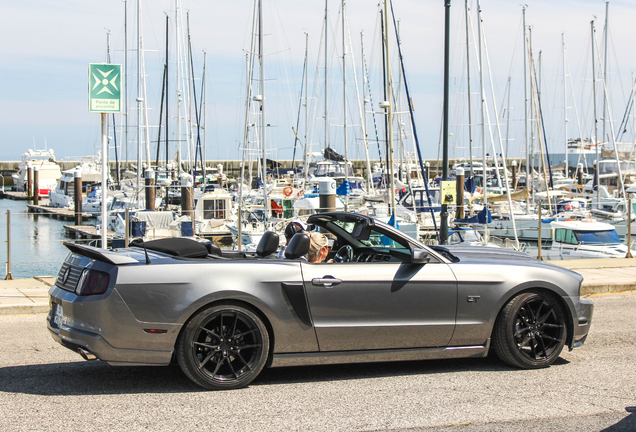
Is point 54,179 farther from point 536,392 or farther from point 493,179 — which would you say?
point 536,392

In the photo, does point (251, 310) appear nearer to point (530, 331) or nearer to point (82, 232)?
point (530, 331)

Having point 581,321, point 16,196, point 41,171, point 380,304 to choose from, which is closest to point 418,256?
point 380,304

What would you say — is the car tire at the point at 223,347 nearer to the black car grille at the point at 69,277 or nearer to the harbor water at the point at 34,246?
the black car grille at the point at 69,277

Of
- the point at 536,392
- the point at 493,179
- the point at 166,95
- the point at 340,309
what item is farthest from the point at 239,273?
the point at 493,179

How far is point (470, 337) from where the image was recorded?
6.12m

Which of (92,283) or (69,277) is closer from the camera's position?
(92,283)

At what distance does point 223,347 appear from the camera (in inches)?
217

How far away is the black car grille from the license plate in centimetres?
18

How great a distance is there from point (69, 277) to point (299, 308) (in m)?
1.98

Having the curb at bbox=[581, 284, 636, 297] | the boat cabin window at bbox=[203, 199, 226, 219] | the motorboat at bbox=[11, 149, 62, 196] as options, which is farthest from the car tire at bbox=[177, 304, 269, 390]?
the motorboat at bbox=[11, 149, 62, 196]

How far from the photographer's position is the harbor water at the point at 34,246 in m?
24.8

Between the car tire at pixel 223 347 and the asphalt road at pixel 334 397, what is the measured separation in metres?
0.14

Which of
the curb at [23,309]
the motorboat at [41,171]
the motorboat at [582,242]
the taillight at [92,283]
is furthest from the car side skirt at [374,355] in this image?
the motorboat at [41,171]

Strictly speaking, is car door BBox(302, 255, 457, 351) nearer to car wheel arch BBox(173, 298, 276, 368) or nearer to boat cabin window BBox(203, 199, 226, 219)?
car wheel arch BBox(173, 298, 276, 368)
